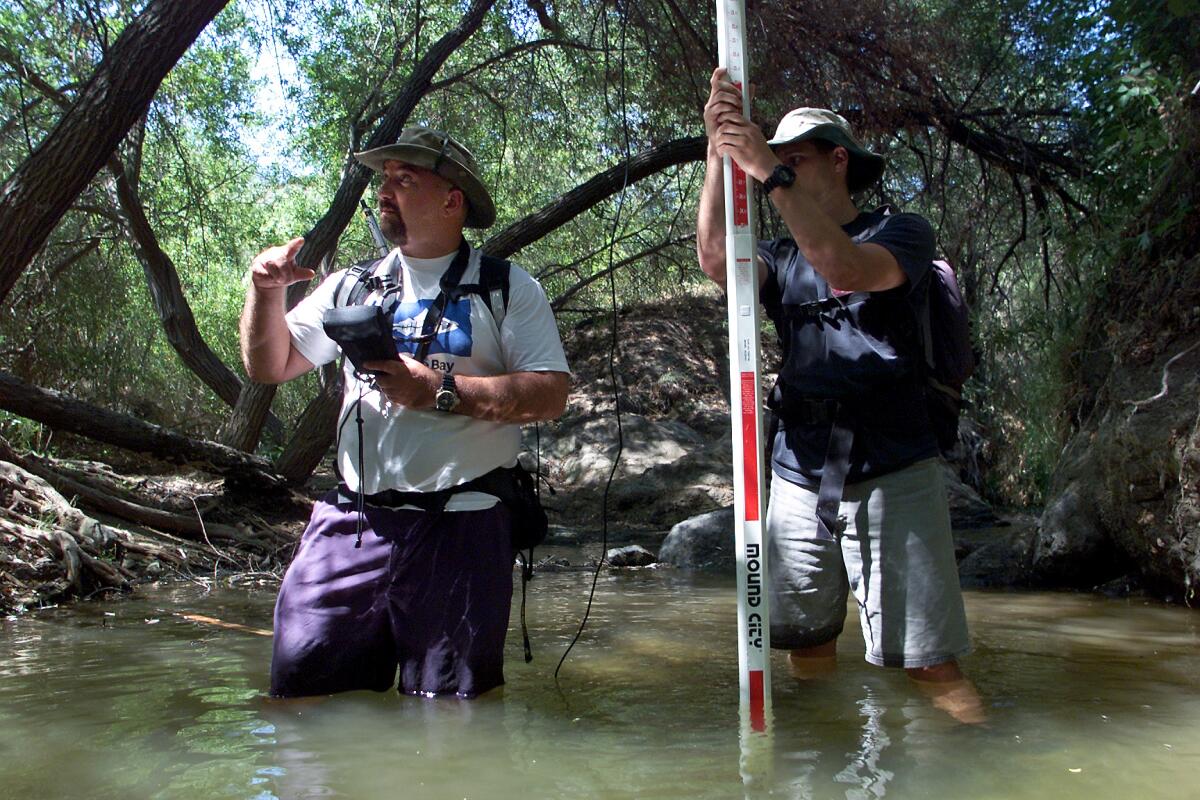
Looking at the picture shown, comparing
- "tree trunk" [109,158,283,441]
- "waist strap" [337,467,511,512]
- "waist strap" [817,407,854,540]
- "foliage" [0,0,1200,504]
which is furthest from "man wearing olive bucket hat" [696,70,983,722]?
"tree trunk" [109,158,283,441]

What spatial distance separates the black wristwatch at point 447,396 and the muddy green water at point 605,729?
0.93 m

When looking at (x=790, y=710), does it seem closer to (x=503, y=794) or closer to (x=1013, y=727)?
(x=1013, y=727)

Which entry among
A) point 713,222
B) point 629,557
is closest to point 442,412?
point 713,222

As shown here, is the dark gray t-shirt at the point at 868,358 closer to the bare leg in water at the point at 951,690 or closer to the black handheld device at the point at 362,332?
the bare leg in water at the point at 951,690

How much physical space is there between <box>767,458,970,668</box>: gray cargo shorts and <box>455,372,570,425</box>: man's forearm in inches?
35.6

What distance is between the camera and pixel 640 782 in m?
2.93

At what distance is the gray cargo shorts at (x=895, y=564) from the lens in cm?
357

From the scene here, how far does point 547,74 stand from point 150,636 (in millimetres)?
7836

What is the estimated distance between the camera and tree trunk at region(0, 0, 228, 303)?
6520 mm

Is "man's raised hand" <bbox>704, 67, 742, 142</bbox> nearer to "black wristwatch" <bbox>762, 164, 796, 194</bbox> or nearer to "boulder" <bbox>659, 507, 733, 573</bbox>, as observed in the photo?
"black wristwatch" <bbox>762, 164, 796, 194</bbox>

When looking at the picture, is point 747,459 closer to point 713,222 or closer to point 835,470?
point 835,470

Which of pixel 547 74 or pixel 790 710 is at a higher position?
pixel 547 74

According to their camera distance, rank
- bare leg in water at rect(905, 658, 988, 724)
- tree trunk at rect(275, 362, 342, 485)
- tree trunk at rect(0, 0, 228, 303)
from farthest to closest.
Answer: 1. tree trunk at rect(275, 362, 342, 485)
2. tree trunk at rect(0, 0, 228, 303)
3. bare leg in water at rect(905, 658, 988, 724)

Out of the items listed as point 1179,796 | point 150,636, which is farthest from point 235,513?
point 1179,796
